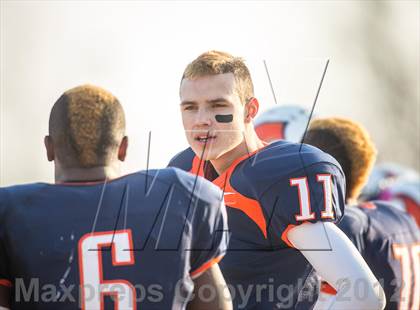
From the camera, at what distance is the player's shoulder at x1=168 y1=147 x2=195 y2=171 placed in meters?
5.12

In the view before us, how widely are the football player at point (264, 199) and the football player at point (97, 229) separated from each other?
56 centimetres

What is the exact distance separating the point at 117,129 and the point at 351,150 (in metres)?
2.20

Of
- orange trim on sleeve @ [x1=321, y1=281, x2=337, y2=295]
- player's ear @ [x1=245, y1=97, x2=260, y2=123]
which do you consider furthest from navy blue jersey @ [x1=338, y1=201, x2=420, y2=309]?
player's ear @ [x1=245, y1=97, x2=260, y2=123]

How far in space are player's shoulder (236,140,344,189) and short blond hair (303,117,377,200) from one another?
1214mm

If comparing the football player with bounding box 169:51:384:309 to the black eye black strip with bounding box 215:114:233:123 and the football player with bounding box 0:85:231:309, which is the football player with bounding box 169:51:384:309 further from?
the football player with bounding box 0:85:231:309

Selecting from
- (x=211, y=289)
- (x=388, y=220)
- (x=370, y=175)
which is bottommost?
(x=370, y=175)

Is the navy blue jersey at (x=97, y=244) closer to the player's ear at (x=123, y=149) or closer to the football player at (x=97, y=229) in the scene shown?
the football player at (x=97, y=229)

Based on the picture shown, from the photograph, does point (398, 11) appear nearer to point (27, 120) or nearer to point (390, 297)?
point (27, 120)

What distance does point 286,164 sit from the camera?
435 centimetres

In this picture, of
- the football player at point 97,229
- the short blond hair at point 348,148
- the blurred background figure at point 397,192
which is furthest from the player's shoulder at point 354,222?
the blurred background figure at point 397,192

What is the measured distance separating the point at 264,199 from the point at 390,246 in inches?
64.1

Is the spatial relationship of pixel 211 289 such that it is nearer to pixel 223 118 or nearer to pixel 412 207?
pixel 223 118

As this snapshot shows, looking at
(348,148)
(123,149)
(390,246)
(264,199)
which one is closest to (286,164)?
(264,199)

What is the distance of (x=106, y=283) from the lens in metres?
3.70
